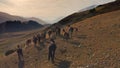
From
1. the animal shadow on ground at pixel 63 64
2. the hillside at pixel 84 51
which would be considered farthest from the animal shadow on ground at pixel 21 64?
the animal shadow on ground at pixel 63 64

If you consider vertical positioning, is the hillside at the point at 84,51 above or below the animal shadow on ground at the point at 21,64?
above

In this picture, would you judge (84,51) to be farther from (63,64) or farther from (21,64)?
(21,64)

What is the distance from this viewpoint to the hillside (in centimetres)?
4109

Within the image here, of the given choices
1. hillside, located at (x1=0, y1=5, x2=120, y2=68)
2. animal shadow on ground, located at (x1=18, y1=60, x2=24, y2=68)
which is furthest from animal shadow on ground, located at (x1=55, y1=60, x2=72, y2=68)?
animal shadow on ground, located at (x1=18, y1=60, x2=24, y2=68)

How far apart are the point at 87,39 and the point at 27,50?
493 inches

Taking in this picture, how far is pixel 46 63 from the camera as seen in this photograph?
45.7 m

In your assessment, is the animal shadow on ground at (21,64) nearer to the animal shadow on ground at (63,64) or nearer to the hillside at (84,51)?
the hillside at (84,51)

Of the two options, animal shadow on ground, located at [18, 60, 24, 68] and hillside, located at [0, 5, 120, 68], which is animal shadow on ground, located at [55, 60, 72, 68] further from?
animal shadow on ground, located at [18, 60, 24, 68]

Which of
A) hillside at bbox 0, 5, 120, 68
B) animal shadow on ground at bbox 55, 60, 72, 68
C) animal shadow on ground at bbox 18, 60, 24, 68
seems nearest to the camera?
hillside at bbox 0, 5, 120, 68

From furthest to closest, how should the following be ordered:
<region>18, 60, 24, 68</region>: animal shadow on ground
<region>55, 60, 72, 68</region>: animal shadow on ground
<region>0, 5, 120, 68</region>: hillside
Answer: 1. <region>18, 60, 24, 68</region>: animal shadow on ground
2. <region>55, 60, 72, 68</region>: animal shadow on ground
3. <region>0, 5, 120, 68</region>: hillside

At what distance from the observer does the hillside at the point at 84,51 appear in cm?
4109

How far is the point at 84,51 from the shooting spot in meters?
45.9

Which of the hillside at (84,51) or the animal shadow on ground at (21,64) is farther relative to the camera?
the animal shadow on ground at (21,64)

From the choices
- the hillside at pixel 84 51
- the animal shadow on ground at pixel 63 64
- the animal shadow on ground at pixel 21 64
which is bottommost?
the animal shadow on ground at pixel 21 64
